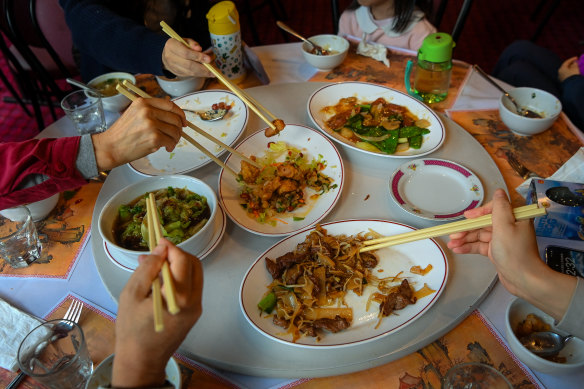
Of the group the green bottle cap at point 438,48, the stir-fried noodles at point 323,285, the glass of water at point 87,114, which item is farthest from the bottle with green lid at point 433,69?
the glass of water at point 87,114

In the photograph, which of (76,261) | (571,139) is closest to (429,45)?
(571,139)

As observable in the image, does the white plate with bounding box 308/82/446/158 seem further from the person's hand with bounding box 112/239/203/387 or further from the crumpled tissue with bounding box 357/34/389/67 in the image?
the person's hand with bounding box 112/239/203/387

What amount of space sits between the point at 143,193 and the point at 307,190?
67 cm

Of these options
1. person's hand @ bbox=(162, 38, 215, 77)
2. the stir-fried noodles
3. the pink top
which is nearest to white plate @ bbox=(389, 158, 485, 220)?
the stir-fried noodles

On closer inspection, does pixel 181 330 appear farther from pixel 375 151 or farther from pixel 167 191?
pixel 375 151

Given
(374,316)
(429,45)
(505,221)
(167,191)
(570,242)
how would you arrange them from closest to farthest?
1. (505,221)
2. (374,316)
3. (570,242)
4. (167,191)
5. (429,45)

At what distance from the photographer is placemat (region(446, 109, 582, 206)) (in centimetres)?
171

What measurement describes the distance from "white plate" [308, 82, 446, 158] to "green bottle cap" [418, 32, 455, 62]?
226 mm

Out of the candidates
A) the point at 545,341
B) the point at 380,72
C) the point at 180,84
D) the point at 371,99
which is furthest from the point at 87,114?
the point at 545,341

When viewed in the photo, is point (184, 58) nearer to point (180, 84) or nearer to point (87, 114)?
point (180, 84)

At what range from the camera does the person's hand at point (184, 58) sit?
1.90 metres

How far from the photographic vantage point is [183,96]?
2172 mm

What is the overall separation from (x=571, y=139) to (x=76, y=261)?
2.23 m

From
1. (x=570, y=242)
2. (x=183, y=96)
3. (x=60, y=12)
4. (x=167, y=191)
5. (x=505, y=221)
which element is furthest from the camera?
(x=60, y=12)
